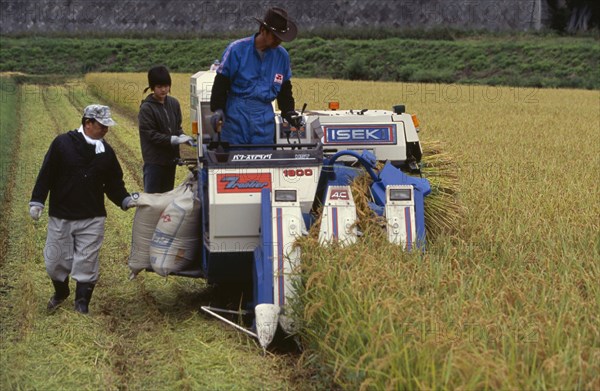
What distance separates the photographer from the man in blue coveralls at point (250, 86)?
22.3 feet

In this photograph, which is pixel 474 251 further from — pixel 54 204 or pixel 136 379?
pixel 54 204

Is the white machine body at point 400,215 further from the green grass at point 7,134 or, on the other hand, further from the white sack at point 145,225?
the green grass at point 7,134

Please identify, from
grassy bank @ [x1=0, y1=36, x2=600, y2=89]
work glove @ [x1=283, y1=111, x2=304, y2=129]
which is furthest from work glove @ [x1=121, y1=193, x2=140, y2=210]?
grassy bank @ [x1=0, y1=36, x2=600, y2=89]

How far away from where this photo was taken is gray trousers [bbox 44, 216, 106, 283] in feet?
22.3

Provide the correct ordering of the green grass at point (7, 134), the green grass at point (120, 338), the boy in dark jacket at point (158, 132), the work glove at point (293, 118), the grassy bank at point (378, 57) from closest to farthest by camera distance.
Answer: the green grass at point (120, 338) < the work glove at point (293, 118) < the boy in dark jacket at point (158, 132) < the green grass at point (7, 134) < the grassy bank at point (378, 57)

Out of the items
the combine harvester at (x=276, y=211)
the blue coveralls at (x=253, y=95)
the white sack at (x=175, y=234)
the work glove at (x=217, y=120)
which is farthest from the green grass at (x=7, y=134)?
the combine harvester at (x=276, y=211)

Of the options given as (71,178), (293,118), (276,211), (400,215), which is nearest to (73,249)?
(71,178)

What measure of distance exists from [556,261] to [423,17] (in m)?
61.3

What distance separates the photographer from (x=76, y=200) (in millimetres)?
6785

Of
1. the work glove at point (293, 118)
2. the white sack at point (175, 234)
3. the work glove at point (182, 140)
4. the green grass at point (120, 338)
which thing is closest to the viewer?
the green grass at point (120, 338)

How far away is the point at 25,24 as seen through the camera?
69.0 m

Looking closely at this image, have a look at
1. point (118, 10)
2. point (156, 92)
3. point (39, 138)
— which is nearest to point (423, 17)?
point (118, 10)

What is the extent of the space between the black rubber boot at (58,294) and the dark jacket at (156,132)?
1530 mm

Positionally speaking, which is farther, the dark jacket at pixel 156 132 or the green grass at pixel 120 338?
the dark jacket at pixel 156 132
